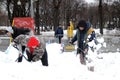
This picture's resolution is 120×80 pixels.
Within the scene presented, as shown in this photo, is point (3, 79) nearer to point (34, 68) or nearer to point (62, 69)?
point (34, 68)

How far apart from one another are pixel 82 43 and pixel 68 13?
56.7 meters

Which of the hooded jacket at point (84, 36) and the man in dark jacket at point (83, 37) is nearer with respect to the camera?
the man in dark jacket at point (83, 37)

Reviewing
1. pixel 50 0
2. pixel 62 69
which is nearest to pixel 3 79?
pixel 62 69

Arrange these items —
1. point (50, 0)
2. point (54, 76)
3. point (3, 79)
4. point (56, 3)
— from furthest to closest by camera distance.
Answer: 1. point (50, 0)
2. point (56, 3)
3. point (54, 76)
4. point (3, 79)

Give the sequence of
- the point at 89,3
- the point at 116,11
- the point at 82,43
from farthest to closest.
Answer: the point at 89,3, the point at 116,11, the point at 82,43

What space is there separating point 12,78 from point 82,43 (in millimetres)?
4468

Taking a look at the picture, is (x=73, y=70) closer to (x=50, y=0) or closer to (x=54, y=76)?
(x=54, y=76)

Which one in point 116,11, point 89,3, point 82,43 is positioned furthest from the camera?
point 89,3

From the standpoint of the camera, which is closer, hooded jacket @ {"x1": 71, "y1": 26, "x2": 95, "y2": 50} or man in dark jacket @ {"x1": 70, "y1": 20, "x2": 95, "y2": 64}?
man in dark jacket @ {"x1": 70, "y1": 20, "x2": 95, "y2": 64}

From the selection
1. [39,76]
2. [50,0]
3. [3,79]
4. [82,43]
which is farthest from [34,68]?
[50,0]

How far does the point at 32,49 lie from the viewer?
10.2 m

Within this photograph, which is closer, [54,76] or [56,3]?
[54,76]

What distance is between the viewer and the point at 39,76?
8336 mm

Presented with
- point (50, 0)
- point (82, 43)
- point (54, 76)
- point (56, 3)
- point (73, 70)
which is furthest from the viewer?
point (50, 0)
